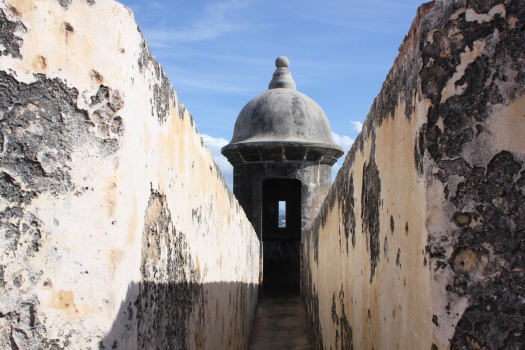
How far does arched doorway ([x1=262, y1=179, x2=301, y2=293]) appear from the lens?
35.8 feet

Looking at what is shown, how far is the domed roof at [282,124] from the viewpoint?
Result: 372 inches

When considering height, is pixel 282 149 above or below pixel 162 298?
above

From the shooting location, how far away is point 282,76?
1075 centimetres

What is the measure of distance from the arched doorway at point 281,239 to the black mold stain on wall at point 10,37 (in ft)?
33.1

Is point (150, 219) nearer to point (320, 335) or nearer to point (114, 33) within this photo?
point (114, 33)

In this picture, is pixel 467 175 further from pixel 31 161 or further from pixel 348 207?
pixel 348 207

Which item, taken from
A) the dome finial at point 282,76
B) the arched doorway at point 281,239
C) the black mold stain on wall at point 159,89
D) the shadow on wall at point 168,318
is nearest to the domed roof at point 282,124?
the dome finial at point 282,76

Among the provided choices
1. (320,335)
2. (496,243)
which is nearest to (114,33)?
(496,243)

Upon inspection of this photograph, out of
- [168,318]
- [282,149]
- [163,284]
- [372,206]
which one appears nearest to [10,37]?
[163,284]

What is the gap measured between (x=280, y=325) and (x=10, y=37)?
253 inches

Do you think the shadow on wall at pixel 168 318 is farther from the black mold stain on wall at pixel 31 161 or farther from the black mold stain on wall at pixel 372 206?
the black mold stain on wall at pixel 372 206

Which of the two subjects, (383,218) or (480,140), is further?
(383,218)

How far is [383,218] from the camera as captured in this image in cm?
164

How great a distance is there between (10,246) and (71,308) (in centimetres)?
17
